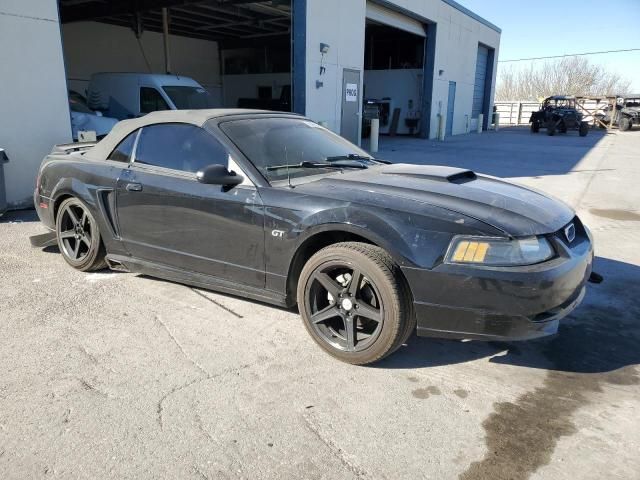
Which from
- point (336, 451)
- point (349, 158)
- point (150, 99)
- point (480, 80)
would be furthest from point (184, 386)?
point (480, 80)

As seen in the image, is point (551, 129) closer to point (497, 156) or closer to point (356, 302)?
point (497, 156)

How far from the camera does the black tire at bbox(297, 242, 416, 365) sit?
2904 mm

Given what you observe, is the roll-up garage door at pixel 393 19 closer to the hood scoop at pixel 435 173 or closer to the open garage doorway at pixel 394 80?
the open garage doorway at pixel 394 80

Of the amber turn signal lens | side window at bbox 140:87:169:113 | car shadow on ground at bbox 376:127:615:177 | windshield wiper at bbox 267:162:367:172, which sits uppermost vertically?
side window at bbox 140:87:169:113

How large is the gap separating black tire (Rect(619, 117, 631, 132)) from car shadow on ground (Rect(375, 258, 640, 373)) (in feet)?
104

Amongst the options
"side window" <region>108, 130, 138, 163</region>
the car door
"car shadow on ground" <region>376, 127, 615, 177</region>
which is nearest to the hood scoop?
the car door

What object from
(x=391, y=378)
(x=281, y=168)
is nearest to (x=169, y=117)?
(x=281, y=168)

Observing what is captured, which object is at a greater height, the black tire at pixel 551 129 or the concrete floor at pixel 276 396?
the black tire at pixel 551 129

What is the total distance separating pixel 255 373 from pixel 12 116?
21.7 ft

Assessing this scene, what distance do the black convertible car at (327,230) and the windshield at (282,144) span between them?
0.04ft

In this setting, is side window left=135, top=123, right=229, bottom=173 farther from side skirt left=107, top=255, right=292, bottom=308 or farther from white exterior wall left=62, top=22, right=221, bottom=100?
white exterior wall left=62, top=22, right=221, bottom=100

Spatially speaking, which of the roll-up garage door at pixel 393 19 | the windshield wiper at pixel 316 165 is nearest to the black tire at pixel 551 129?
the roll-up garage door at pixel 393 19

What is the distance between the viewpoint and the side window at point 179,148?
145 inches

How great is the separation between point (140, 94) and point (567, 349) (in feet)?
36.9
